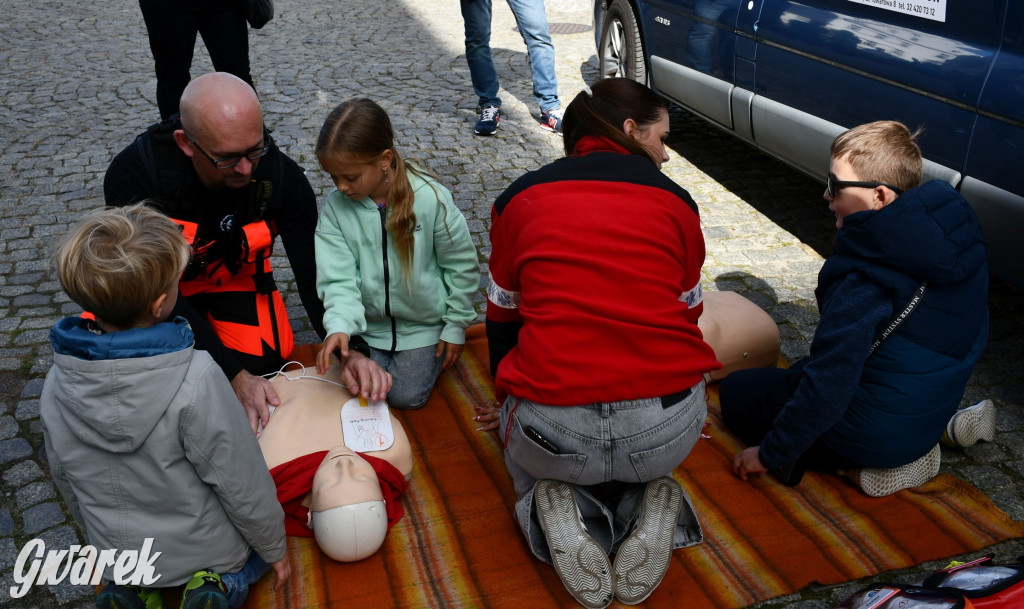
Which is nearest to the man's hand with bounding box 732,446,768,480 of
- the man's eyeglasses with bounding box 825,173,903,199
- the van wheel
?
the man's eyeglasses with bounding box 825,173,903,199

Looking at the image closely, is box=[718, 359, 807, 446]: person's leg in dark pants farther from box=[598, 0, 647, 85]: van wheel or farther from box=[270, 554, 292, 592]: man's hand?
box=[598, 0, 647, 85]: van wheel

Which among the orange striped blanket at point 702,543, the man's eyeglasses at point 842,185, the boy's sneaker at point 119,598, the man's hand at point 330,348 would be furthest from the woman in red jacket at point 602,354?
the boy's sneaker at point 119,598

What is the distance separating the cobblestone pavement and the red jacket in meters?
0.86

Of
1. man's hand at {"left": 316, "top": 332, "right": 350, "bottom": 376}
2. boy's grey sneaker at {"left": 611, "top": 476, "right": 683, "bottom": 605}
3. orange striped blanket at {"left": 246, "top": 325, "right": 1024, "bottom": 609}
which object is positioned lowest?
orange striped blanket at {"left": 246, "top": 325, "right": 1024, "bottom": 609}

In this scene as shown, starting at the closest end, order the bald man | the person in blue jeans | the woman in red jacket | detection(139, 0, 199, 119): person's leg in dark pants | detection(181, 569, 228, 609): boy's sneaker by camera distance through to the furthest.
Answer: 1. detection(181, 569, 228, 609): boy's sneaker
2. the woman in red jacket
3. the bald man
4. detection(139, 0, 199, 119): person's leg in dark pants
5. the person in blue jeans

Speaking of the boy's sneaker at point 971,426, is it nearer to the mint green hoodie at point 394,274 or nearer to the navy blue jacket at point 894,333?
the navy blue jacket at point 894,333

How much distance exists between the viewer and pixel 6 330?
3836 millimetres

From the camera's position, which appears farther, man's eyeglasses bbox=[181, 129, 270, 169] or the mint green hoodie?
the mint green hoodie

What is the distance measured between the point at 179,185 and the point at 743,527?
7.26 ft

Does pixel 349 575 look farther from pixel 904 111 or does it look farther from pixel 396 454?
pixel 904 111

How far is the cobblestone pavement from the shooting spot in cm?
306

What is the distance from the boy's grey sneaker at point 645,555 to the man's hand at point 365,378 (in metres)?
1.02

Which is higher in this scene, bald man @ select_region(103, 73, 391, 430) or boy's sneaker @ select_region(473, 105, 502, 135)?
bald man @ select_region(103, 73, 391, 430)

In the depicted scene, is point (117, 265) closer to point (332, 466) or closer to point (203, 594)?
point (203, 594)
